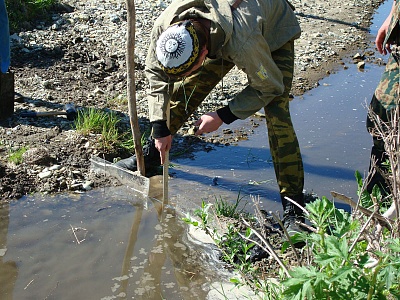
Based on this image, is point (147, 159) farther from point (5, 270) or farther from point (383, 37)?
point (383, 37)

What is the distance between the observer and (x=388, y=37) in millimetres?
3766

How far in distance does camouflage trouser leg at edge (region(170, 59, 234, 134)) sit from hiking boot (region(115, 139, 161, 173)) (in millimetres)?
378

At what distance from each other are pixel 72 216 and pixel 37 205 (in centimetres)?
31

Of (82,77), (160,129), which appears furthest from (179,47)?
(82,77)

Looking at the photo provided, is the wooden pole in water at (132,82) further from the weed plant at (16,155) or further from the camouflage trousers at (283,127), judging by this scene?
the weed plant at (16,155)

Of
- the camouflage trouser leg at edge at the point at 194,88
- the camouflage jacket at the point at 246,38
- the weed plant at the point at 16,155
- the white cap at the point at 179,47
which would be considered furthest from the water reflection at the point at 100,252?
the white cap at the point at 179,47

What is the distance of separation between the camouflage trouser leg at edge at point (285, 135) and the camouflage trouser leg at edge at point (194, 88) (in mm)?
411

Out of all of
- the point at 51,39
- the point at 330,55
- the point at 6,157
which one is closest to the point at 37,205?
the point at 6,157

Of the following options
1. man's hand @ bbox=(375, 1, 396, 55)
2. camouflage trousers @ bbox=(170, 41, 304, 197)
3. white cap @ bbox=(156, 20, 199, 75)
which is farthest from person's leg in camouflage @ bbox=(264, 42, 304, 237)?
white cap @ bbox=(156, 20, 199, 75)

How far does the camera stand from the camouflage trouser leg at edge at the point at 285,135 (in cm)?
399

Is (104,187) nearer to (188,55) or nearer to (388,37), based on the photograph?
(188,55)

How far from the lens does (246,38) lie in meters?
3.49

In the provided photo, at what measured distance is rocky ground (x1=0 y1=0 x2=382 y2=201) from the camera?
480cm

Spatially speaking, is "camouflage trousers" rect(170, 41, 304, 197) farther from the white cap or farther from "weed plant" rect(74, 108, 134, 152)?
"weed plant" rect(74, 108, 134, 152)
